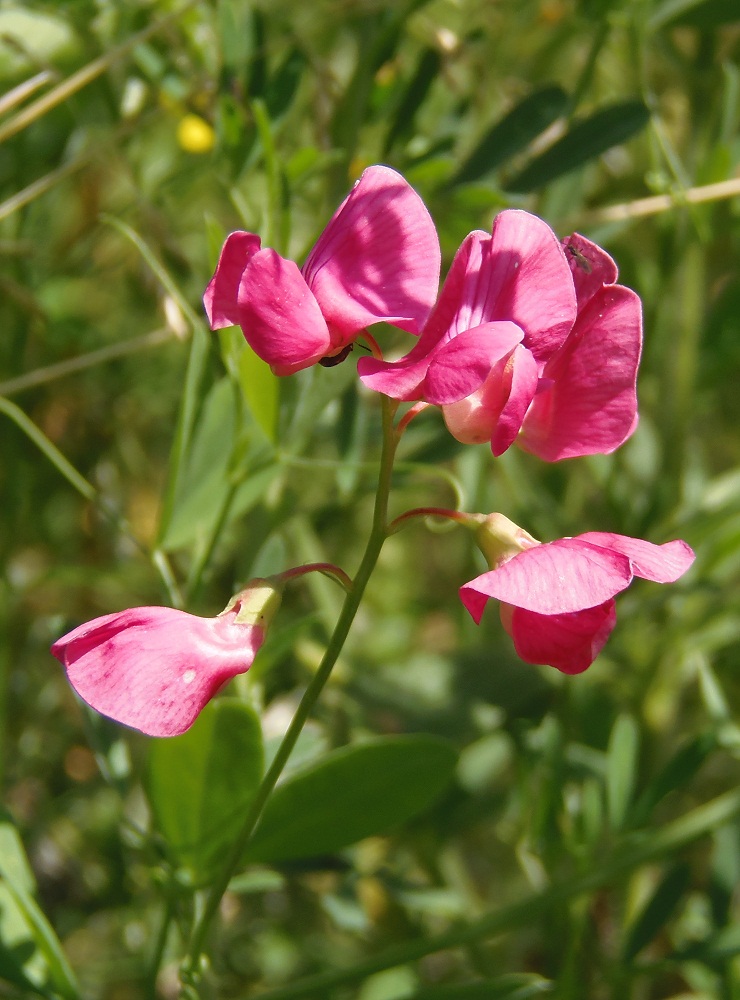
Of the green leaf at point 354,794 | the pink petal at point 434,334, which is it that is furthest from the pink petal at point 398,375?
the green leaf at point 354,794

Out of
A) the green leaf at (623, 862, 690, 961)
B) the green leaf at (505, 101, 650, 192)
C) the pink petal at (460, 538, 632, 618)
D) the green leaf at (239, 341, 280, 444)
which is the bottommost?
the green leaf at (623, 862, 690, 961)

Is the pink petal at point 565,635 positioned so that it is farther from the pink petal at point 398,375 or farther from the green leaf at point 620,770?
the green leaf at point 620,770

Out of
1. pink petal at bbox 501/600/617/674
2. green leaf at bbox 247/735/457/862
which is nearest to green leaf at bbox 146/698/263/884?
green leaf at bbox 247/735/457/862

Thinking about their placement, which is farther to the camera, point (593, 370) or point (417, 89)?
point (417, 89)

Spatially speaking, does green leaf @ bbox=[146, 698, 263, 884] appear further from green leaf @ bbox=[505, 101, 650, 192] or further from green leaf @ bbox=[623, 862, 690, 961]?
green leaf @ bbox=[505, 101, 650, 192]

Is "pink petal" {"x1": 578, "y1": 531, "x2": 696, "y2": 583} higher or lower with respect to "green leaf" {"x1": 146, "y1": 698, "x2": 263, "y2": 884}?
higher

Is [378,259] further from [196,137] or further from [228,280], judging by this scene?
[196,137]

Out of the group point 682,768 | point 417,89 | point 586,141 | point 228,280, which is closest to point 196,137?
point 417,89
